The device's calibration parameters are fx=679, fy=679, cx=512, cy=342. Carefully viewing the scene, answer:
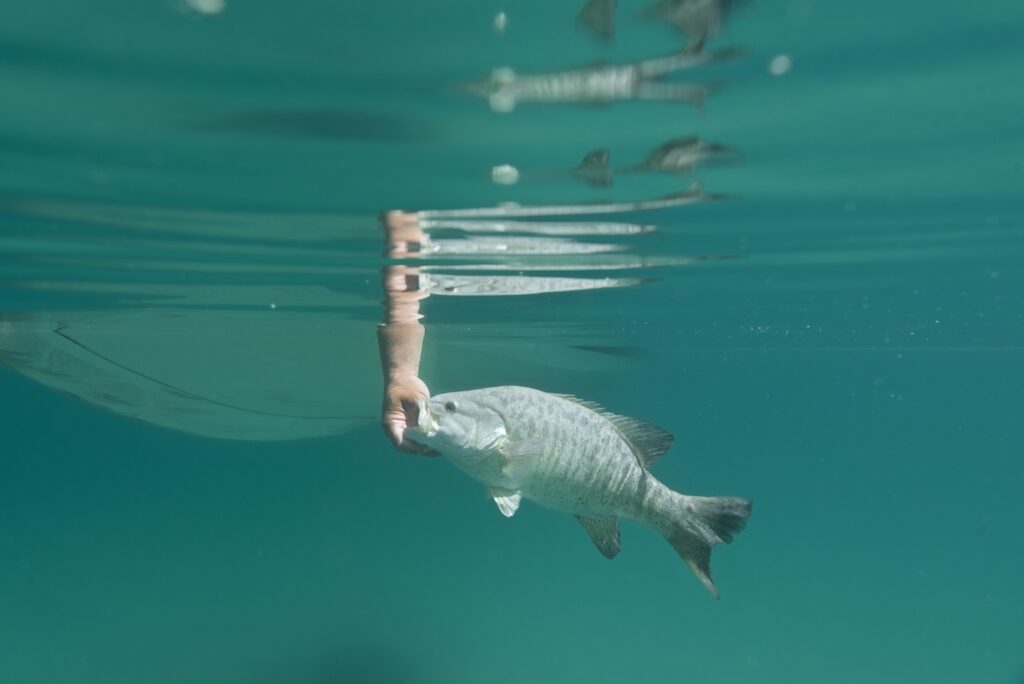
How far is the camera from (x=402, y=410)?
21.7ft

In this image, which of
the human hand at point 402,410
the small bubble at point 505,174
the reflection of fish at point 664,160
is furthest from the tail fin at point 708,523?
the small bubble at point 505,174

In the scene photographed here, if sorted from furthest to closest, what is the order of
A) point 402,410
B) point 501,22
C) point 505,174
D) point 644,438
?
1. point 505,174
2. point 402,410
3. point 644,438
4. point 501,22

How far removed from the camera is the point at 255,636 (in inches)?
871

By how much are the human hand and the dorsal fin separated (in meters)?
1.78

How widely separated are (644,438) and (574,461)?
702mm

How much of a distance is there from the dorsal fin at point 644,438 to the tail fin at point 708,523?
1.29 ft

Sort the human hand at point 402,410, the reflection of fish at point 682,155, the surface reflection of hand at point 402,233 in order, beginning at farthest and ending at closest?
the surface reflection of hand at point 402,233 < the reflection of fish at point 682,155 < the human hand at point 402,410

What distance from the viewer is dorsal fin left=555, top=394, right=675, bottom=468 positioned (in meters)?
5.30

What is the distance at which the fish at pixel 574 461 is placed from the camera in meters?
4.88

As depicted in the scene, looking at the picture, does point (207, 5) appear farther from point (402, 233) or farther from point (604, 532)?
point (402, 233)

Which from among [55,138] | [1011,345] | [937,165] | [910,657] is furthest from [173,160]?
[910,657]

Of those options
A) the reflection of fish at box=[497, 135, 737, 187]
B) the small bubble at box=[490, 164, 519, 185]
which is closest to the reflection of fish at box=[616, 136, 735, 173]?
the reflection of fish at box=[497, 135, 737, 187]

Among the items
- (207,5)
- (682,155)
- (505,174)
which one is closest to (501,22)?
(207,5)

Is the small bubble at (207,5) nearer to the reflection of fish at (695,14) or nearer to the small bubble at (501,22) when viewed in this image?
the small bubble at (501,22)
